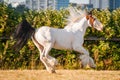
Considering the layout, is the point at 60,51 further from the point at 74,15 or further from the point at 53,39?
the point at 53,39

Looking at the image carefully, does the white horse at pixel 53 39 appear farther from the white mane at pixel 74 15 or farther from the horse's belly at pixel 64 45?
the white mane at pixel 74 15

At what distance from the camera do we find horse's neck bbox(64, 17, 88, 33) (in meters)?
10.8

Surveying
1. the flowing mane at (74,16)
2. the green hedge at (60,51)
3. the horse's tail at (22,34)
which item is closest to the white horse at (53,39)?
the horse's tail at (22,34)

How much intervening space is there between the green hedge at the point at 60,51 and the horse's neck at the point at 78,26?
235 centimetres

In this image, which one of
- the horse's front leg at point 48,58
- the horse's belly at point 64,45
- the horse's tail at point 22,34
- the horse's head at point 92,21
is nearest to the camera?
the horse's front leg at point 48,58

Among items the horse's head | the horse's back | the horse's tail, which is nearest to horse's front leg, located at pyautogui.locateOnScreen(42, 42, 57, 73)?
the horse's back

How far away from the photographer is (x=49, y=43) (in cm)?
1029

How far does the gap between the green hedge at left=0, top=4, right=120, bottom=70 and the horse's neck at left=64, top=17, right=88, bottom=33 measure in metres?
2.35

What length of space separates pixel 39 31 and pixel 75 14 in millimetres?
1146

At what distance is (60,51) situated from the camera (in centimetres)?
1355

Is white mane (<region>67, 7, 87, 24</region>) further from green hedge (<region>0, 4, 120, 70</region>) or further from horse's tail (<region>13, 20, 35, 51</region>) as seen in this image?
green hedge (<region>0, 4, 120, 70</region>)

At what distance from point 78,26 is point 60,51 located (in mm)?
2783

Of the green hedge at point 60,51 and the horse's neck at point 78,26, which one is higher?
the horse's neck at point 78,26

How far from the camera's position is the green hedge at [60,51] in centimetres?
1343
